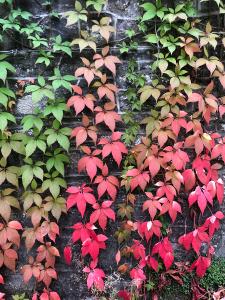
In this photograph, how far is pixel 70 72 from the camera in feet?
9.60

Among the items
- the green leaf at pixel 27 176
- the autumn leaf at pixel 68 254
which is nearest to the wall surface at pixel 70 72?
the autumn leaf at pixel 68 254

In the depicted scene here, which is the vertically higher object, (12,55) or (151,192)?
(12,55)

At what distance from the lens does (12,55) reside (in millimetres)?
2879

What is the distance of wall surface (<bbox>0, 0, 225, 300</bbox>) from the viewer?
9.39ft

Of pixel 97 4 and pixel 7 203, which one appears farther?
pixel 7 203

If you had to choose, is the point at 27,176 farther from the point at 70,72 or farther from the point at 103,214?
the point at 70,72

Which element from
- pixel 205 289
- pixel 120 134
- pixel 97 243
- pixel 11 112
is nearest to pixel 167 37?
pixel 120 134

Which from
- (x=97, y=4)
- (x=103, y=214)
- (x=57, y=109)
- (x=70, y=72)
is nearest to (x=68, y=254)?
(x=103, y=214)

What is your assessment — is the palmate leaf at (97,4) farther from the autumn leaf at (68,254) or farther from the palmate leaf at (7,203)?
the autumn leaf at (68,254)

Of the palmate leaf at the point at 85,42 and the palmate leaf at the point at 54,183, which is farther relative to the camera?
the palmate leaf at the point at 54,183

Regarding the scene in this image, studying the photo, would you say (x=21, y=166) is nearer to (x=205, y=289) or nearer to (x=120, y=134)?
(x=120, y=134)

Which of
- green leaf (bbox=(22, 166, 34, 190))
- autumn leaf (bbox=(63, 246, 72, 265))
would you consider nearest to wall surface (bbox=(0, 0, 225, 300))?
autumn leaf (bbox=(63, 246, 72, 265))

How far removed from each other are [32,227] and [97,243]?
0.52m

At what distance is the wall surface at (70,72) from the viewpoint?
286cm
